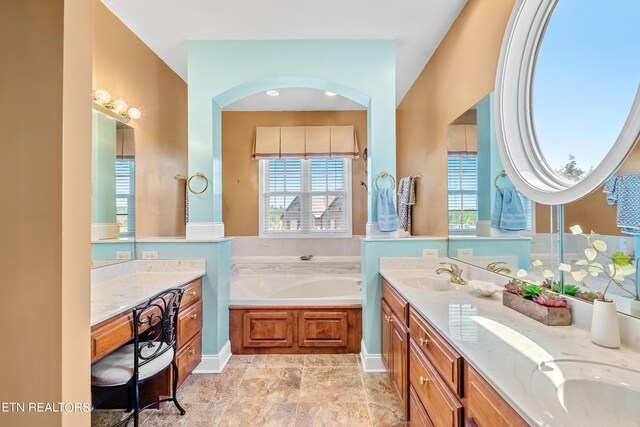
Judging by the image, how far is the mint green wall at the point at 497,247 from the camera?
1590 mm

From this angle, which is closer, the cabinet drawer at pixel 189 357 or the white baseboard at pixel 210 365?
the cabinet drawer at pixel 189 357

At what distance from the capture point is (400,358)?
1.82 metres

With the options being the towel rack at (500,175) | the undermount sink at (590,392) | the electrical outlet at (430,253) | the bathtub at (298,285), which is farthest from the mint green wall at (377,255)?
the undermount sink at (590,392)

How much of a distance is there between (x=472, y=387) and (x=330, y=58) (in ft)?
8.66

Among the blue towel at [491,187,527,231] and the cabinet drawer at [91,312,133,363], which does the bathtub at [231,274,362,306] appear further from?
the blue towel at [491,187,527,231]

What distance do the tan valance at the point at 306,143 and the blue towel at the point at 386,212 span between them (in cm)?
180

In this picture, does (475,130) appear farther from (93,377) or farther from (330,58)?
(93,377)

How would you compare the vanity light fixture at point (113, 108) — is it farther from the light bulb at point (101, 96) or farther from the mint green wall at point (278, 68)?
the mint green wall at point (278, 68)

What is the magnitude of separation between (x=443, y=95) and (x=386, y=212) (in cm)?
119

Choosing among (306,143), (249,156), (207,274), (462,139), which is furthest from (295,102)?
(207,274)

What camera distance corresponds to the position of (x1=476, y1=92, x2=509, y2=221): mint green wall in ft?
6.06

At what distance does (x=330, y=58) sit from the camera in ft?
8.75

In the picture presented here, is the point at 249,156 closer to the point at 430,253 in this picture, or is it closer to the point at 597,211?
the point at 430,253

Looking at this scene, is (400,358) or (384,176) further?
(384,176)
